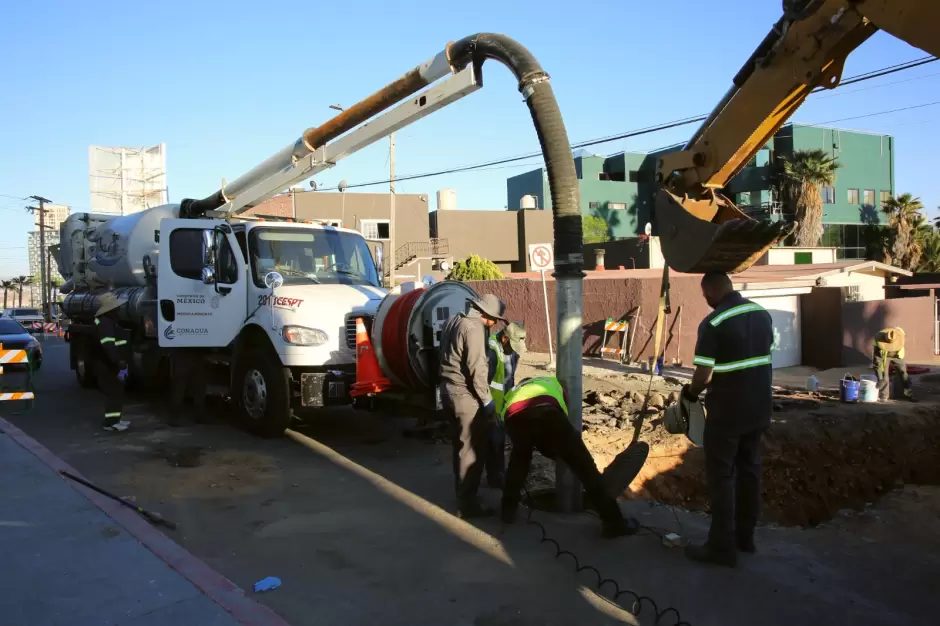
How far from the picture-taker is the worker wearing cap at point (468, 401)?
5.49m

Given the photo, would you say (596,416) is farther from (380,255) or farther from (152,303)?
(152,303)

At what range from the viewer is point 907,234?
36.3 meters

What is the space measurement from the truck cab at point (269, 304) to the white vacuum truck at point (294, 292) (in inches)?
0.6

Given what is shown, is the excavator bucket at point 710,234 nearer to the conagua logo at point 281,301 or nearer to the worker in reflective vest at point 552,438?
the worker in reflective vest at point 552,438

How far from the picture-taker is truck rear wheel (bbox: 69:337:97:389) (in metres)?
13.1

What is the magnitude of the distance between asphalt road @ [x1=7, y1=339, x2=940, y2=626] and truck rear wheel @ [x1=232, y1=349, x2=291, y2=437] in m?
0.59

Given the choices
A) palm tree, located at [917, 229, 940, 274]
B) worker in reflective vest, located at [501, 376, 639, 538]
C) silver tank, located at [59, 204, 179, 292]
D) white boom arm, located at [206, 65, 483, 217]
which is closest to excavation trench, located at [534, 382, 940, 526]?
worker in reflective vest, located at [501, 376, 639, 538]

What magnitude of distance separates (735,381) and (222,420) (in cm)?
774

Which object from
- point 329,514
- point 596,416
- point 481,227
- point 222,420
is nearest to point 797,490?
point 596,416

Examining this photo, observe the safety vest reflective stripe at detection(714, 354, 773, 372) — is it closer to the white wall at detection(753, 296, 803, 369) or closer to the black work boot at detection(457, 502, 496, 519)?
the black work boot at detection(457, 502, 496, 519)

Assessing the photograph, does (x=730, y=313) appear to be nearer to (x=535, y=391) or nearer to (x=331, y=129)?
(x=535, y=391)

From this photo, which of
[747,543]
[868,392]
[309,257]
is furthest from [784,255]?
[747,543]

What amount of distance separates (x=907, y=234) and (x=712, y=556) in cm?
3907

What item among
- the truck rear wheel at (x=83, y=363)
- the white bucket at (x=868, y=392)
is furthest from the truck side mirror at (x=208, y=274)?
the white bucket at (x=868, y=392)
